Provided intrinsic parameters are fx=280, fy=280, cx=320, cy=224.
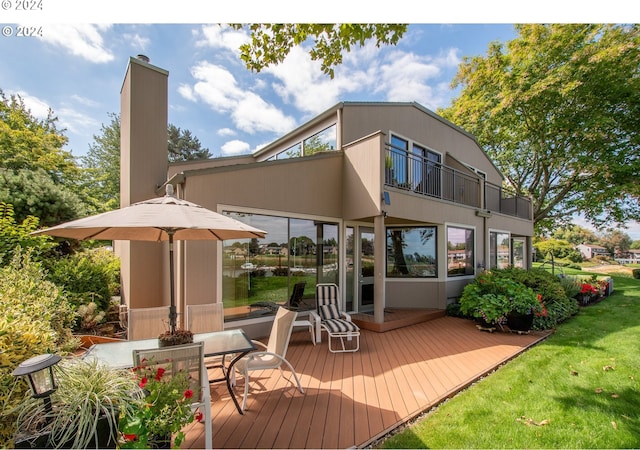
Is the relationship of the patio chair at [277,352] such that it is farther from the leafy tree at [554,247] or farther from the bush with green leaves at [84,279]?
the leafy tree at [554,247]

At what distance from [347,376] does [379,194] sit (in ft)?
13.3

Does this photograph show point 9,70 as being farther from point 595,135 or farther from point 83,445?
point 595,135

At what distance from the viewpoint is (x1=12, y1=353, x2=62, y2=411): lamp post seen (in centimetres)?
171

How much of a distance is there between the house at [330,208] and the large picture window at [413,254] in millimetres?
32

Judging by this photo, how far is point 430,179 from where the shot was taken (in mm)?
9414

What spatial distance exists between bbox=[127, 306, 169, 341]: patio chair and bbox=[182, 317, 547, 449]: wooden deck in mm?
1237

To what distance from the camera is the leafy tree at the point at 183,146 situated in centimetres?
2631

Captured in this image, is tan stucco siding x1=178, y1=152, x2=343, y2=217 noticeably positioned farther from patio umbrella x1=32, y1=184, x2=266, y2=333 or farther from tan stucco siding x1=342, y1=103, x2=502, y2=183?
patio umbrella x1=32, y1=184, x2=266, y2=333

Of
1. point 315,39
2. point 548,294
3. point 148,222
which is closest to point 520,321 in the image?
point 548,294

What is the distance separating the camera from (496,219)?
11445mm

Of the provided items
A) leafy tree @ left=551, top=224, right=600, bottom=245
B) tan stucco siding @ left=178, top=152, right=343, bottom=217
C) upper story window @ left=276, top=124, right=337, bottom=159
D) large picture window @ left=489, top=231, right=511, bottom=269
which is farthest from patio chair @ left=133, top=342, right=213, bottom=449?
leafy tree @ left=551, top=224, right=600, bottom=245

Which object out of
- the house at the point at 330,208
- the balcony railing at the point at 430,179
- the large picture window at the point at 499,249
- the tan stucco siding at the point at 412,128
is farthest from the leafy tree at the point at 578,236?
the house at the point at 330,208

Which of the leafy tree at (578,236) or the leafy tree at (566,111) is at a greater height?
the leafy tree at (566,111)

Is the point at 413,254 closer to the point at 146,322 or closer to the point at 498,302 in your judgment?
the point at 498,302
